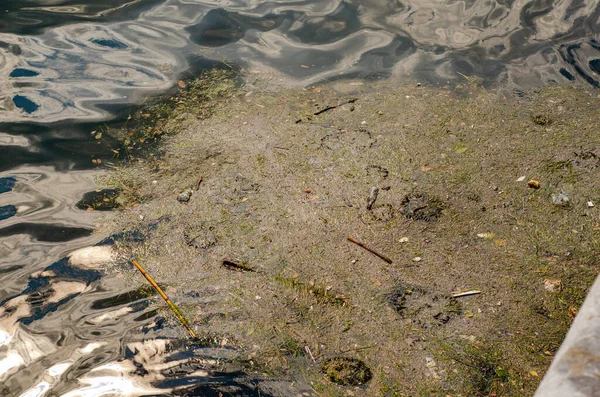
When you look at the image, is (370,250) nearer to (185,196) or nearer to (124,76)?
(185,196)

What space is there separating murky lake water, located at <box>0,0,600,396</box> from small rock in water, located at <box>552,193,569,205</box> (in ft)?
4.28

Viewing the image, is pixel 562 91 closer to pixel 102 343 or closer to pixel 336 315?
pixel 336 315

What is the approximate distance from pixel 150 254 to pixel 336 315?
110 centimetres

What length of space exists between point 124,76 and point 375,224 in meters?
2.65

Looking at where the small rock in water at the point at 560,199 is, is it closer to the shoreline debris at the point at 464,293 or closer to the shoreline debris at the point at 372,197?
the shoreline debris at the point at 464,293

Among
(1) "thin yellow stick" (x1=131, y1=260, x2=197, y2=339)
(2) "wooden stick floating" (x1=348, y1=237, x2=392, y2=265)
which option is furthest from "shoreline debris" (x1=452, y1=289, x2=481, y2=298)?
(1) "thin yellow stick" (x1=131, y1=260, x2=197, y2=339)

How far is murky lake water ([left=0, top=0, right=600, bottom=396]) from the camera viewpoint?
8.04 feet

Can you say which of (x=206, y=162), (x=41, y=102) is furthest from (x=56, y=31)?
(x=206, y=162)

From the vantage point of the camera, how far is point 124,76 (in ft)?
14.6

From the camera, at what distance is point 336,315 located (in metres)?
2.57

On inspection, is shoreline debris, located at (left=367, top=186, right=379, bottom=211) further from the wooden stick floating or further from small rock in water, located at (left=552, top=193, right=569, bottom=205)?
small rock in water, located at (left=552, top=193, right=569, bottom=205)

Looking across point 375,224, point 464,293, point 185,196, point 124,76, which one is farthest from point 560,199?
point 124,76

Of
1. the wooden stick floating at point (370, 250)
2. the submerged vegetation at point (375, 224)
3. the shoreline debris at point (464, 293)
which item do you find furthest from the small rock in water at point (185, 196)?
the shoreline debris at point (464, 293)

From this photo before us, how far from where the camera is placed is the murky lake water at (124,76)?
8.04 ft
